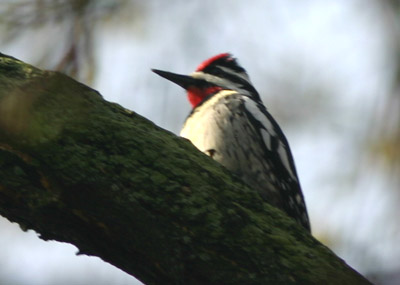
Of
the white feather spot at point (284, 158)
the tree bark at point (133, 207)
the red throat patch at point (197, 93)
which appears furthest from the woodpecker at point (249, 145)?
the tree bark at point (133, 207)

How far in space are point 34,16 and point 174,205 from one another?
1.31m

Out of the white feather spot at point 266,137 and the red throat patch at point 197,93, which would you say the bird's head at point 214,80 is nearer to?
the red throat patch at point 197,93

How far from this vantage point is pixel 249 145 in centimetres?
439

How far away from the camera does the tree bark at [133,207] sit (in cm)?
283

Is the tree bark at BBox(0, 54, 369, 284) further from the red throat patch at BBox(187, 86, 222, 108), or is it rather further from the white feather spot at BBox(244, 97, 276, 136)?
the red throat patch at BBox(187, 86, 222, 108)

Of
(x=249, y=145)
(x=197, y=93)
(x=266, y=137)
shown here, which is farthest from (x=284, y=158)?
(x=197, y=93)

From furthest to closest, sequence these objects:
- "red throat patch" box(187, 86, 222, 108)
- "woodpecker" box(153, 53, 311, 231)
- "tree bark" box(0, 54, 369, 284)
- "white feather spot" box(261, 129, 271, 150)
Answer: "red throat patch" box(187, 86, 222, 108)
"white feather spot" box(261, 129, 271, 150)
"woodpecker" box(153, 53, 311, 231)
"tree bark" box(0, 54, 369, 284)

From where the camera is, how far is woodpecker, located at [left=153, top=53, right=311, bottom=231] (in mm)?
4320

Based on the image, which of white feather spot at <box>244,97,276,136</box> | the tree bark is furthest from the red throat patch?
the tree bark

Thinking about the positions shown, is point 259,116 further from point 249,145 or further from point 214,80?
point 214,80

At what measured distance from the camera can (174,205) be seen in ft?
9.75

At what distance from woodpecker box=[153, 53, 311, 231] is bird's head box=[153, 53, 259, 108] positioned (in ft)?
0.92

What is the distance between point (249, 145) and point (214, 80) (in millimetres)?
971

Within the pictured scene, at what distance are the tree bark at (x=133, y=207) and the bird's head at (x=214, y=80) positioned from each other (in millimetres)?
1948
